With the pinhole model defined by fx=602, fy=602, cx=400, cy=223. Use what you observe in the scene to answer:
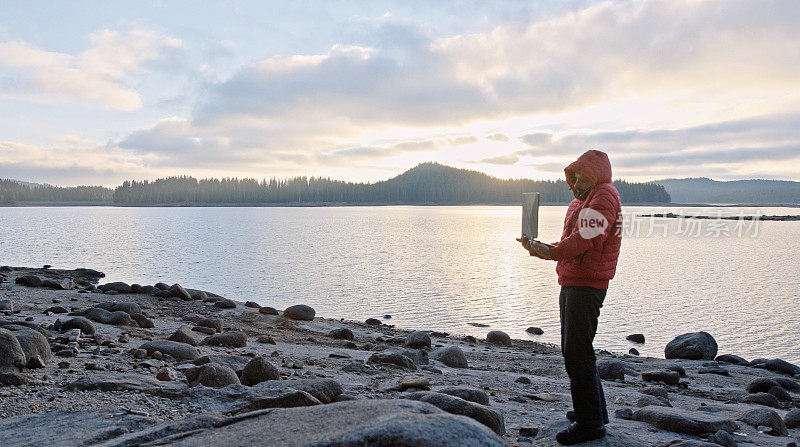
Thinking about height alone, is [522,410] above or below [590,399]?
below

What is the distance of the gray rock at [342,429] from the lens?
12.6 feet

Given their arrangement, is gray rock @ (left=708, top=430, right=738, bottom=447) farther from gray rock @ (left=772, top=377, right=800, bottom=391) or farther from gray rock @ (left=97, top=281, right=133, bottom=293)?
gray rock @ (left=97, top=281, right=133, bottom=293)

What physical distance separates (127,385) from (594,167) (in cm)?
569

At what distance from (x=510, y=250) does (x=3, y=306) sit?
145 feet

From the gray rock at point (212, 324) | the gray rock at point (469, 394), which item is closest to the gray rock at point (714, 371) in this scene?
the gray rock at point (469, 394)

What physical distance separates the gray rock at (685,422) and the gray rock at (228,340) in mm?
7233

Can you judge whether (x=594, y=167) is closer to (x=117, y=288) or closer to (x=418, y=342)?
(x=418, y=342)

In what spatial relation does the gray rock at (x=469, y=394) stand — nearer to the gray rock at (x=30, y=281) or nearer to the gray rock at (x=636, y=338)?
the gray rock at (x=636, y=338)

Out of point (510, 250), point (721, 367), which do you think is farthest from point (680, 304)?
point (510, 250)

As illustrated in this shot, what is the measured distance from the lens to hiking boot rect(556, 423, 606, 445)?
583 cm

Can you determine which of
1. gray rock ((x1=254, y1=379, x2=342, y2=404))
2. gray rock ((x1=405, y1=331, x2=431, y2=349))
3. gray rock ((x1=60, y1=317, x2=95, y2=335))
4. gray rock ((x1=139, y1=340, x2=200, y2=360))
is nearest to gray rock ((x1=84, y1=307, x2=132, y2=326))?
gray rock ((x1=60, y1=317, x2=95, y2=335))

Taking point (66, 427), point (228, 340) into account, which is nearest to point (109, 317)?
point (228, 340)

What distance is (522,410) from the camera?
25.6 feet

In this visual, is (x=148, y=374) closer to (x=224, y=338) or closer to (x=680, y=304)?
(x=224, y=338)
